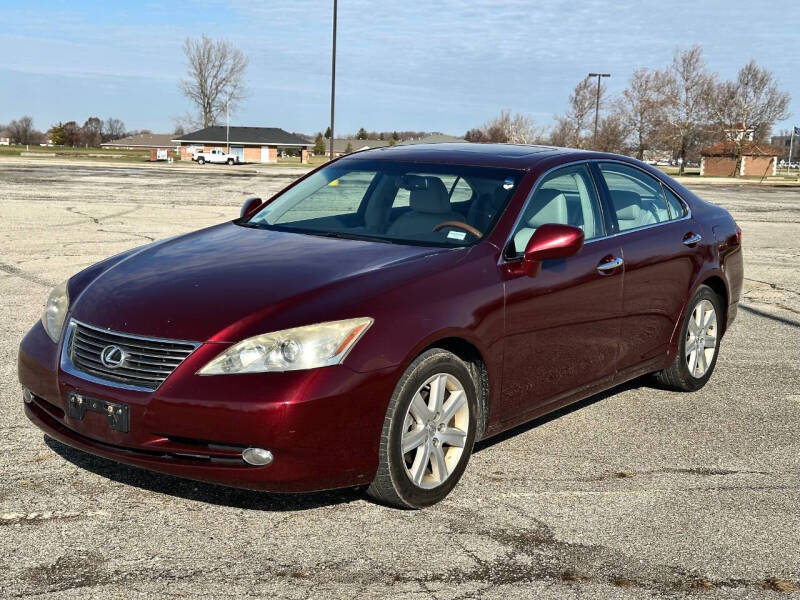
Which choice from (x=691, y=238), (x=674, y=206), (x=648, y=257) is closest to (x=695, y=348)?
(x=691, y=238)

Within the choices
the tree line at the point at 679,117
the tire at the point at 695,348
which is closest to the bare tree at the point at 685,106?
the tree line at the point at 679,117

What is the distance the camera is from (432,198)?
5.16 meters

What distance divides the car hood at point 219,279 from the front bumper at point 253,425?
22 cm

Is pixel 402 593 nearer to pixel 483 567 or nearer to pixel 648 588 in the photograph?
pixel 483 567

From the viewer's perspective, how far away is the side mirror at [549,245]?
185 inches

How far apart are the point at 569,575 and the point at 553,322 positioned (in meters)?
1.62

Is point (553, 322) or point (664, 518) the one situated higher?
point (553, 322)

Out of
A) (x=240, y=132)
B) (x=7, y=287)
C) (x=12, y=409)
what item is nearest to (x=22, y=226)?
(x=7, y=287)

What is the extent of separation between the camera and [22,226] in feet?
54.0

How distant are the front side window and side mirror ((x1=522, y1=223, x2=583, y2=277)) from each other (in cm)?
22

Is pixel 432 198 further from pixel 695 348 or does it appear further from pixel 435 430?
pixel 695 348

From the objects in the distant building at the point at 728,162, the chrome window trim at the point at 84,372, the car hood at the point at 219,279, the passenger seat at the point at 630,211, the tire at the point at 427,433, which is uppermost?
the distant building at the point at 728,162

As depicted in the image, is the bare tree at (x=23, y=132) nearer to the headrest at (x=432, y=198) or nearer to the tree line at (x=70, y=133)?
the tree line at (x=70, y=133)

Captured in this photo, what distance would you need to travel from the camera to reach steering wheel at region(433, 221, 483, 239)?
15.9 ft
